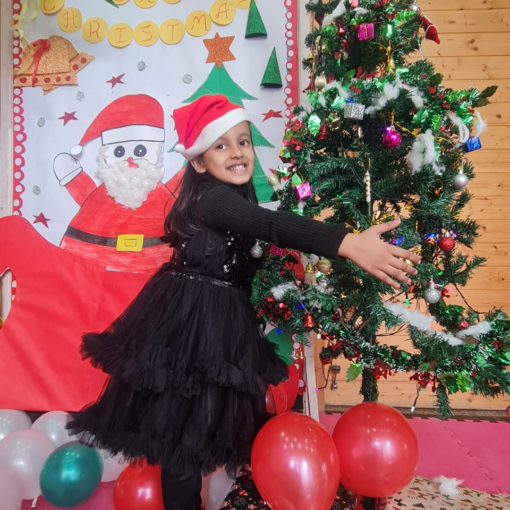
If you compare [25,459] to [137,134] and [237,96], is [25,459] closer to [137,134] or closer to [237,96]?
[137,134]

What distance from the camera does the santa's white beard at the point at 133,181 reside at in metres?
1.94

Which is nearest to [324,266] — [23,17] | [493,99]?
[493,99]

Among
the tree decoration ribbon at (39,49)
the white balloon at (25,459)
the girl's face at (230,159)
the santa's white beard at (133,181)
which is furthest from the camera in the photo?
the tree decoration ribbon at (39,49)

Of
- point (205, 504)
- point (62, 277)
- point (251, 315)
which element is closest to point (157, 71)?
point (62, 277)

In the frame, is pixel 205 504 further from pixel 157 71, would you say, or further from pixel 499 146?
pixel 499 146

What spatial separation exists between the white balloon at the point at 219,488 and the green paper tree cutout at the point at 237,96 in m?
1.16

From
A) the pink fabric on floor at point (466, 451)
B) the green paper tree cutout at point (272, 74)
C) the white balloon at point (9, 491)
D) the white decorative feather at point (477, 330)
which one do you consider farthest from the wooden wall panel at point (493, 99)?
the white balloon at point (9, 491)

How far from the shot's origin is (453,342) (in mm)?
1111

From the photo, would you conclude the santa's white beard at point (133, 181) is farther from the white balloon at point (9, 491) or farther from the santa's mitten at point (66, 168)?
the white balloon at point (9, 491)

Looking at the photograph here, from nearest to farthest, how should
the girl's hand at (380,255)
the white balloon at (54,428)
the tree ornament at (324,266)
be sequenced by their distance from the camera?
the girl's hand at (380,255)
the tree ornament at (324,266)
the white balloon at (54,428)

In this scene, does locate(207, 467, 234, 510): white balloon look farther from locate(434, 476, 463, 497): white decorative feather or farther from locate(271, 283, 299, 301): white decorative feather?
locate(434, 476, 463, 497): white decorative feather

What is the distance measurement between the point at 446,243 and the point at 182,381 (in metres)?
0.84

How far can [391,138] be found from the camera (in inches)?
44.3

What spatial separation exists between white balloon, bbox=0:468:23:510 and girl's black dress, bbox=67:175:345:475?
0.39m
